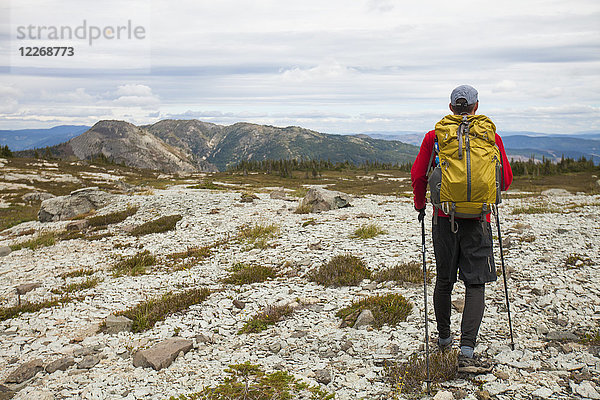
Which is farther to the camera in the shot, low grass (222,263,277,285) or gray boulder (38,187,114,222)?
gray boulder (38,187,114,222)

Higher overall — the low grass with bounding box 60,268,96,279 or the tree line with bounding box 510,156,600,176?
the tree line with bounding box 510,156,600,176

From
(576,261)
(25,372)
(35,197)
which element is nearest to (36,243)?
(25,372)

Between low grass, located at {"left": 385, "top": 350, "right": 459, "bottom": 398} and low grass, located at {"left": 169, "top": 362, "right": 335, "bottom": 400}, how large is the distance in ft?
3.64

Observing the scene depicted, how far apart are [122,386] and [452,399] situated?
18.4ft

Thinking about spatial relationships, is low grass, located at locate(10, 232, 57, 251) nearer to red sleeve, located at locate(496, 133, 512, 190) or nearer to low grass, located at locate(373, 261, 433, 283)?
low grass, located at locate(373, 261, 433, 283)

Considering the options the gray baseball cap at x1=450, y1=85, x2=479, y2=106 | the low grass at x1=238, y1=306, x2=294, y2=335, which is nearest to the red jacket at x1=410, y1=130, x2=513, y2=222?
the gray baseball cap at x1=450, y1=85, x2=479, y2=106

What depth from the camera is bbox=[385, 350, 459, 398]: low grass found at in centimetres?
605

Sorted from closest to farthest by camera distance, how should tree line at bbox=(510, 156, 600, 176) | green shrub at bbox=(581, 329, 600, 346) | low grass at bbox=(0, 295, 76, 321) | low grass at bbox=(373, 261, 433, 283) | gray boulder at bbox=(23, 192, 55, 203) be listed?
green shrub at bbox=(581, 329, 600, 346) → low grass at bbox=(0, 295, 76, 321) → low grass at bbox=(373, 261, 433, 283) → gray boulder at bbox=(23, 192, 55, 203) → tree line at bbox=(510, 156, 600, 176)

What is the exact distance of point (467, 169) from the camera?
586 cm

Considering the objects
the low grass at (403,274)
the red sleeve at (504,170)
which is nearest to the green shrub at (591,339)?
the red sleeve at (504,170)

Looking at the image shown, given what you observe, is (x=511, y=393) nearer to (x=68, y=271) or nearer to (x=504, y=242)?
(x=504, y=242)

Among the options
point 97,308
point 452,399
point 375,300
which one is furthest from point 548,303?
point 97,308

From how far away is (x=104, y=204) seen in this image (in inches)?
1252

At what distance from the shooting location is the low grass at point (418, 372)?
6.05 m
